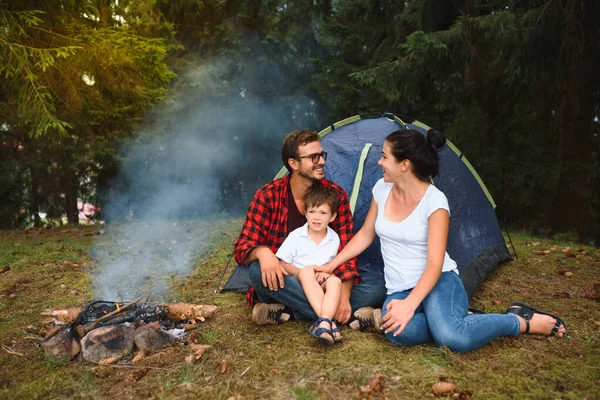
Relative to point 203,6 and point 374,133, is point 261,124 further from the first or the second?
point 374,133

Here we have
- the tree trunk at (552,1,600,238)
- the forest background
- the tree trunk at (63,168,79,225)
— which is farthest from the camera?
the tree trunk at (63,168,79,225)

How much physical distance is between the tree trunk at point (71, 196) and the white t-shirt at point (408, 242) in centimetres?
951

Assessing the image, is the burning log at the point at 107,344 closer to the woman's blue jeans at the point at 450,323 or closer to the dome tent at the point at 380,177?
the dome tent at the point at 380,177

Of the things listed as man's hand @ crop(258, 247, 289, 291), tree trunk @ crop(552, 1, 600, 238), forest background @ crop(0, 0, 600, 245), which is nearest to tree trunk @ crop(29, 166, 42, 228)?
forest background @ crop(0, 0, 600, 245)

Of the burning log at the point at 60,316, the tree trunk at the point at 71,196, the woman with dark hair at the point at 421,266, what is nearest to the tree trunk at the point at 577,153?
the woman with dark hair at the point at 421,266

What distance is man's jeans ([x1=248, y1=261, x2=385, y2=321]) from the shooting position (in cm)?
321

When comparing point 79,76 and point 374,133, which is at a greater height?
point 79,76

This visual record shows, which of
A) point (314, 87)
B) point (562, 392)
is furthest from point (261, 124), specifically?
point (562, 392)

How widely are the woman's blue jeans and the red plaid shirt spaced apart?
624mm

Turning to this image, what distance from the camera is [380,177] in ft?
13.3

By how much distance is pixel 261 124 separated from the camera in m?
12.4

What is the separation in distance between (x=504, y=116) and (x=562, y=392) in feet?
24.3

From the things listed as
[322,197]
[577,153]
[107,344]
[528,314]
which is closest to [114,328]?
[107,344]

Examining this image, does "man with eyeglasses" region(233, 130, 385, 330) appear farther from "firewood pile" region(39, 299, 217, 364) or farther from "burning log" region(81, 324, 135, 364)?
"burning log" region(81, 324, 135, 364)
